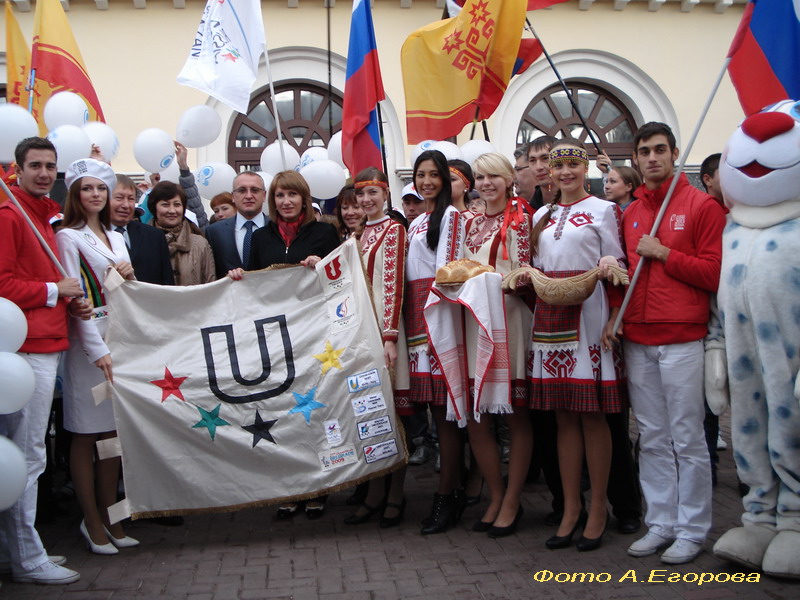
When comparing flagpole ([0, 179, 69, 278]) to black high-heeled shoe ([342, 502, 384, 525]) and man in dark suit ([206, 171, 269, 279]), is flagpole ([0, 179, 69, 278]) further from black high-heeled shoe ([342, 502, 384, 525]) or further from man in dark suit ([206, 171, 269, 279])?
black high-heeled shoe ([342, 502, 384, 525])

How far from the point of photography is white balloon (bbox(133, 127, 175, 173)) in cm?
702

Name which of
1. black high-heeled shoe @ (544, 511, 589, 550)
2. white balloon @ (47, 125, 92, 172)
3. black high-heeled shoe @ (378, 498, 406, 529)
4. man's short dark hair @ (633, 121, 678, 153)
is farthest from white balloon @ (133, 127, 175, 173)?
black high-heeled shoe @ (544, 511, 589, 550)

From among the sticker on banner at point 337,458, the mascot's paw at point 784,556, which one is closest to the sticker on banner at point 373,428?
the sticker on banner at point 337,458

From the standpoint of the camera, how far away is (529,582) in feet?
12.2

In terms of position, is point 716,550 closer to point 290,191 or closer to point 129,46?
point 290,191

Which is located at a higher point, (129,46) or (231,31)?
(129,46)

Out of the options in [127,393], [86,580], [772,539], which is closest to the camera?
[772,539]

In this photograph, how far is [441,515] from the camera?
14.9ft

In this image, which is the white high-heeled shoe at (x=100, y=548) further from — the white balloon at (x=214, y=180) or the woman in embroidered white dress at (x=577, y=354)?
the white balloon at (x=214, y=180)

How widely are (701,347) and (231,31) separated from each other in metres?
4.51

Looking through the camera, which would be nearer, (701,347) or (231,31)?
(701,347)

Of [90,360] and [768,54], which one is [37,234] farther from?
[768,54]

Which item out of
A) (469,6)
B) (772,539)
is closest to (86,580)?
(772,539)

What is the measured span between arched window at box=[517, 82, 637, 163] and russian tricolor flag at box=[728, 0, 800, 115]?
7.11 metres
